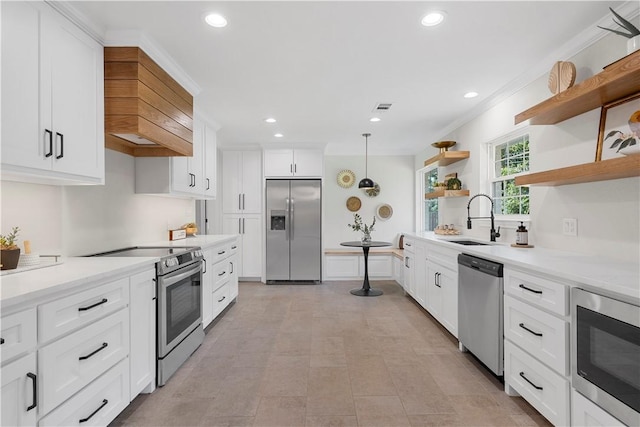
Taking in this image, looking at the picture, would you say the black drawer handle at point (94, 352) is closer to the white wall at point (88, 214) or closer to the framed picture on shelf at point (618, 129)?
the white wall at point (88, 214)

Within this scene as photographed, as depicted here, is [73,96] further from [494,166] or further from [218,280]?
[494,166]

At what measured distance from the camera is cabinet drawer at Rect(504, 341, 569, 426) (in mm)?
1658

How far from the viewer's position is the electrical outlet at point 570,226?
2.36m

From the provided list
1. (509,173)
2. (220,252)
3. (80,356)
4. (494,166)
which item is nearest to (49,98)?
(80,356)

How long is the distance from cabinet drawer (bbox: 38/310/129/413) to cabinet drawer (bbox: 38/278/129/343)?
4cm

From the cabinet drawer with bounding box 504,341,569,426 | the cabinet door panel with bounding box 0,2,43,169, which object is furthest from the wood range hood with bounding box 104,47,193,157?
the cabinet drawer with bounding box 504,341,569,426

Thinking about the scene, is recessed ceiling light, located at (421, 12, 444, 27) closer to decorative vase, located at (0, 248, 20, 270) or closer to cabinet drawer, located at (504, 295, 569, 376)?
cabinet drawer, located at (504, 295, 569, 376)

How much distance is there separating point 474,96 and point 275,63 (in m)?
2.15

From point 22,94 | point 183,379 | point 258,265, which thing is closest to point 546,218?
point 183,379

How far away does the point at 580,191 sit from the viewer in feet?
7.64

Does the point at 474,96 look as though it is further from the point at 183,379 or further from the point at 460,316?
the point at 183,379

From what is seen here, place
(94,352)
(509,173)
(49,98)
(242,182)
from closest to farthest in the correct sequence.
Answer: (94,352) < (49,98) < (509,173) < (242,182)

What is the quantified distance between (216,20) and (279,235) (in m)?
4.01

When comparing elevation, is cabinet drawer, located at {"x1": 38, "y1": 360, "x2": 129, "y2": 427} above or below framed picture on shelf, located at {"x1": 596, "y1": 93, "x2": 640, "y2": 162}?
below
